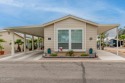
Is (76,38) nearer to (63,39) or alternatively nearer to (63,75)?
(63,39)

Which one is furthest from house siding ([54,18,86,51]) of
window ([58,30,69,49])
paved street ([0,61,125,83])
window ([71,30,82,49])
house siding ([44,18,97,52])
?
paved street ([0,61,125,83])

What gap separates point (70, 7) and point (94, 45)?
9.06m

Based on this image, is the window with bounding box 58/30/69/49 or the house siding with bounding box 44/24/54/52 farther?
the house siding with bounding box 44/24/54/52

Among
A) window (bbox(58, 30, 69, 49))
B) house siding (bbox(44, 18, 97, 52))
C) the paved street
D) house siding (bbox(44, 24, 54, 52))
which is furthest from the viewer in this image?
house siding (bbox(44, 24, 54, 52))

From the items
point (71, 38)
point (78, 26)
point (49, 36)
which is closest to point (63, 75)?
point (71, 38)

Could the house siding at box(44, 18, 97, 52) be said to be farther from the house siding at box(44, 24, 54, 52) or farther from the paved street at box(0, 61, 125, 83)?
the paved street at box(0, 61, 125, 83)

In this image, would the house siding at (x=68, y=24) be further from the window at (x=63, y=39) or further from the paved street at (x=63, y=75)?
the paved street at (x=63, y=75)

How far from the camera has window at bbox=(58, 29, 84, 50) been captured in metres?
21.4

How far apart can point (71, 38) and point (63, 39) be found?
78cm

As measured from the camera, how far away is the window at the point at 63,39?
2145 cm

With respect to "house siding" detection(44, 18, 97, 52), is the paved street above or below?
Answer: below

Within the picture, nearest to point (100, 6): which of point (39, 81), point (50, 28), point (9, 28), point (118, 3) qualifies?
point (118, 3)

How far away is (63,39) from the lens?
21531 millimetres

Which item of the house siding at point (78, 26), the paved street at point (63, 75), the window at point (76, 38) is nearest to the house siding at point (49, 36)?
the house siding at point (78, 26)
